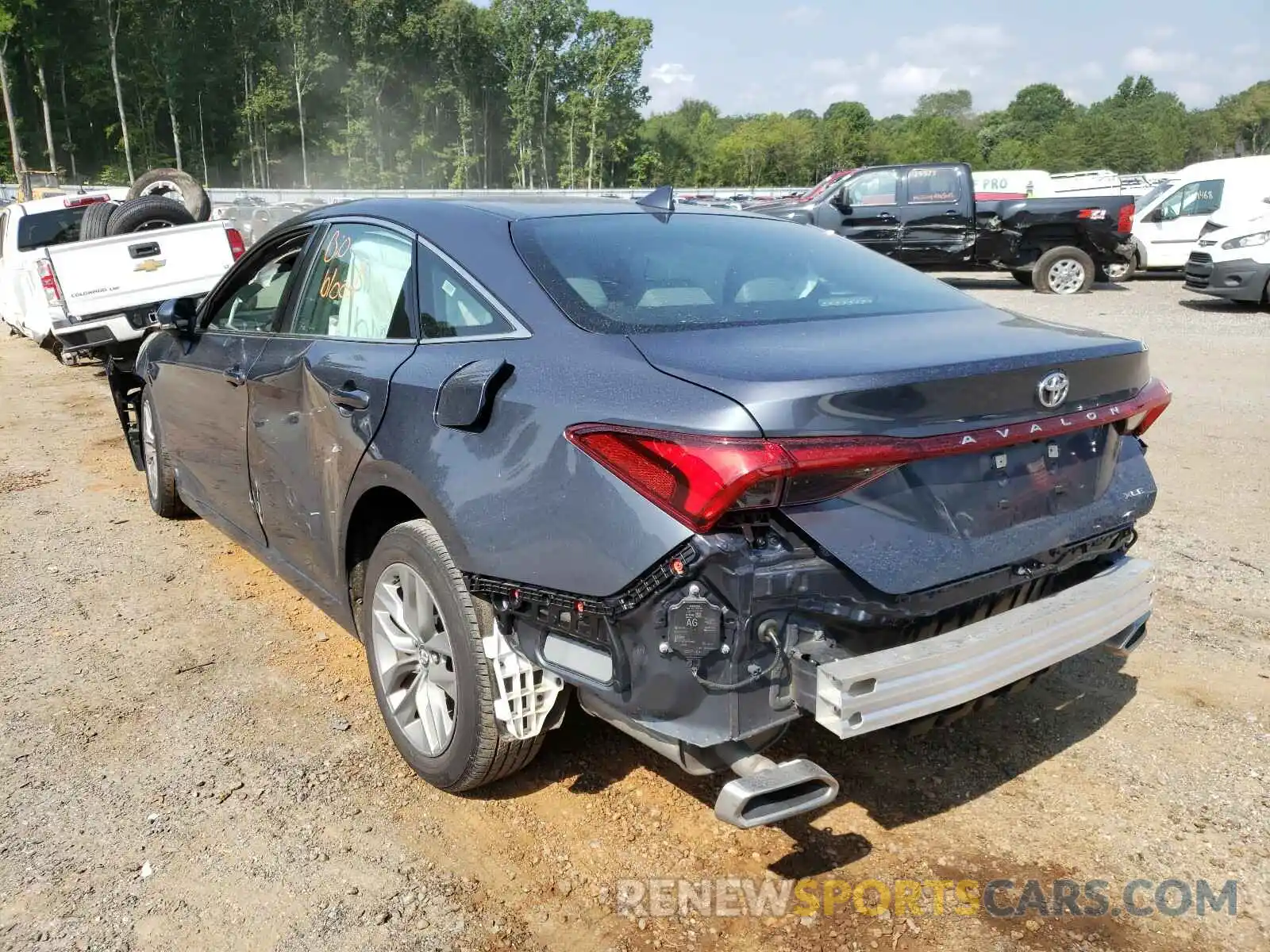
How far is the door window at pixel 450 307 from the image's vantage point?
2.74 meters

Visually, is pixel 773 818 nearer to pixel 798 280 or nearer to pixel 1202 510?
pixel 798 280

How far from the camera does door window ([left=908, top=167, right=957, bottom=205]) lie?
640 inches

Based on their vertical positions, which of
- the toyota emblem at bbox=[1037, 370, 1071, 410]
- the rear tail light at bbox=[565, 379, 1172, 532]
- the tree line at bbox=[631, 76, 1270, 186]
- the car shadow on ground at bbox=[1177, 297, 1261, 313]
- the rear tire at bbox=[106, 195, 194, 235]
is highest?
the tree line at bbox=[631, 76, 1270, 186]

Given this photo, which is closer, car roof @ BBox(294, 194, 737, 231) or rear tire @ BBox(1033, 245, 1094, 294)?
car roof @ BBox(294, 194, 737, 231)

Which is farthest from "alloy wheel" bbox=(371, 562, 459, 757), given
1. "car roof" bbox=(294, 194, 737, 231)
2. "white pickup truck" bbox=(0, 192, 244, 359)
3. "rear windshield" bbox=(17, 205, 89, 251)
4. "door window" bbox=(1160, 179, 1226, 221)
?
"door window" bbox=(1160, 179, 1226, 221)

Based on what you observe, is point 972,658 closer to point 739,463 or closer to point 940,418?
point 940,418

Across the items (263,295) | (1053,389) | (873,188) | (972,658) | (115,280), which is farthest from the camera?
(873,188)

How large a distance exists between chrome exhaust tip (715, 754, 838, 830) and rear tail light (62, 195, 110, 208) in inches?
481

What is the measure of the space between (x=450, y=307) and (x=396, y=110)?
90420 millimetres

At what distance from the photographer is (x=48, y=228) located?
38.4ft

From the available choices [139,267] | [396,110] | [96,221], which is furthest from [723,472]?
[396,110]

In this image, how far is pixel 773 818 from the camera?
7.18 feet

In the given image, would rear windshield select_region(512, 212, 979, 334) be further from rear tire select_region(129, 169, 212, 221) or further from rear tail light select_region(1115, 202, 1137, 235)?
rear tail light select_region(1115, 202, 1137, 235)

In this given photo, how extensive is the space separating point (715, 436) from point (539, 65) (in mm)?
96191
